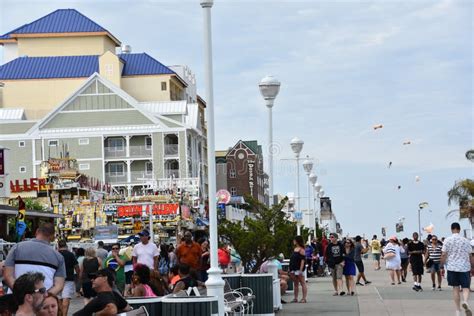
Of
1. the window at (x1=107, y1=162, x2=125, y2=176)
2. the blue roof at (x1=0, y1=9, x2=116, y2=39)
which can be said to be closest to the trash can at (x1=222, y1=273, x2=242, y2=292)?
the window at (x1=107, y1=162, x2=125, y2=176)

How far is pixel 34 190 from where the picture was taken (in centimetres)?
6456

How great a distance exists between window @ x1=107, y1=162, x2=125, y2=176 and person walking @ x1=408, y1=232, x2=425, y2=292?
6146 cm

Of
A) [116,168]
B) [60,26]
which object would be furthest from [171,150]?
[60,26]

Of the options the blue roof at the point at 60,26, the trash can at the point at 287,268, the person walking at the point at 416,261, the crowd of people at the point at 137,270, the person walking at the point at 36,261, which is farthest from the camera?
the blue roof at the point at 60,26

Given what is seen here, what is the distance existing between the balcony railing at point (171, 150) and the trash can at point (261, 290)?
2811 inches

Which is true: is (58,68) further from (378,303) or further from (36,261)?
(36,261)

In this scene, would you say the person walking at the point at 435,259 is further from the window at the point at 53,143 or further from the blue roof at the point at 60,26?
the blue roof at the point at 60,26

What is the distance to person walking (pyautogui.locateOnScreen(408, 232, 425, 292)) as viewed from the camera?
27.9 m

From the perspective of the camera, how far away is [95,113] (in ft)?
297

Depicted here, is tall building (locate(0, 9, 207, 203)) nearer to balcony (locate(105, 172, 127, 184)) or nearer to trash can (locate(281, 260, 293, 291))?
balcony (locate(105, 172, 127, 184))

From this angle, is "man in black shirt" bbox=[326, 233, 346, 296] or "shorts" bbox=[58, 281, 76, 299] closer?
"shorts" bbox=[58, 281, 76, 299]

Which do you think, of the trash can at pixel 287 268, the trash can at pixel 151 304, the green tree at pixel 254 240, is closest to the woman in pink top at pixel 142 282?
the trash can at pixel 151 304

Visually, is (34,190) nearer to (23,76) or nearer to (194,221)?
(194,221)

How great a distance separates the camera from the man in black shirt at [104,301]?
968 cm
